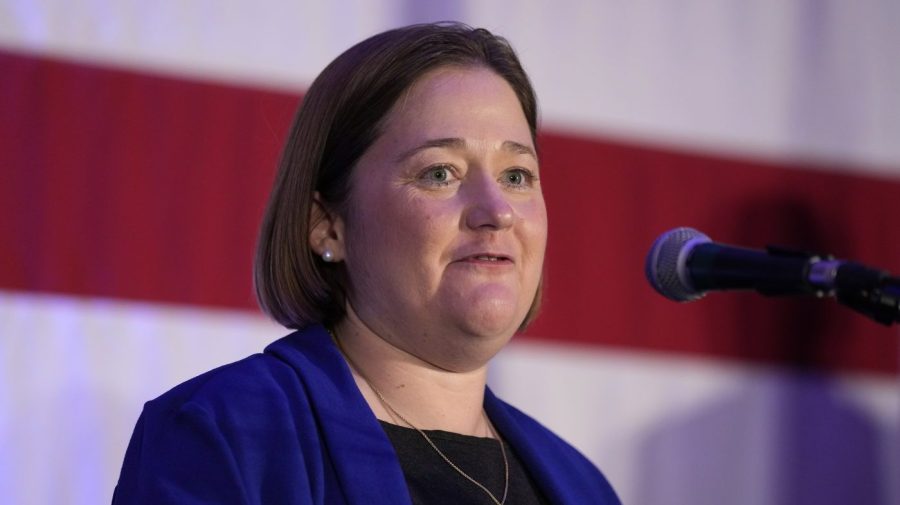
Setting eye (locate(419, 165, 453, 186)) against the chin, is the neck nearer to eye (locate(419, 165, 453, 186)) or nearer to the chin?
the chin

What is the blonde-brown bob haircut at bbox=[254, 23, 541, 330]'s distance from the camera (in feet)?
5.66

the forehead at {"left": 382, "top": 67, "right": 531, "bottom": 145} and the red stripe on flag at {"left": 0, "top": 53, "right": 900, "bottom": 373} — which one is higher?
the forehead at {"left": 382, "top": 67, "right": 531, "bottom": 145}

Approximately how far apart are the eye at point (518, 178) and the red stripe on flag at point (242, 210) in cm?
79

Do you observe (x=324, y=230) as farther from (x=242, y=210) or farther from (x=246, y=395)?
(x=242, y=210)

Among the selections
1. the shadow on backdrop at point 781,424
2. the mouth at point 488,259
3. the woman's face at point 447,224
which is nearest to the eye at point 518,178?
the woman's face at point 447,224

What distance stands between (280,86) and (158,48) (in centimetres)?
25

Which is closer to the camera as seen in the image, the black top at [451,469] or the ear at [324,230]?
the black top at [451,469]

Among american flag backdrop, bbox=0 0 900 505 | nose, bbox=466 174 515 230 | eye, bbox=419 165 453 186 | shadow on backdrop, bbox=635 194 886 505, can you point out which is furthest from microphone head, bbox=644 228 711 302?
shadow on backdrop, bbox=635 194 886 505

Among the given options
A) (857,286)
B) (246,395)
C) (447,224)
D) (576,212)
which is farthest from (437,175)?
(576,212)

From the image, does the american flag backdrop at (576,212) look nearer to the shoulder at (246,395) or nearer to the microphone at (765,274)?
the shoulder at (246,395)

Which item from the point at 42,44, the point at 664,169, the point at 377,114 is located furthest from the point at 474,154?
the point at 664,169

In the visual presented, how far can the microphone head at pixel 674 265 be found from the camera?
1.30m

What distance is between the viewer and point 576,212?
274 cm

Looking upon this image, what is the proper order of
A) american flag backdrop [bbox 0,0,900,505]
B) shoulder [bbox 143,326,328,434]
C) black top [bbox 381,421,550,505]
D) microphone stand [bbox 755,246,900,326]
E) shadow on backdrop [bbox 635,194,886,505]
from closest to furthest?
microphone stand [bbox 755,246,900,326] < shoulder [bbox 143,326,328,434] < black top [bbox 381,421,550,505] < american flag backdrop [bbox 0,0,900,505] < shadow on backdrop [bbox 635,194,886,505]
